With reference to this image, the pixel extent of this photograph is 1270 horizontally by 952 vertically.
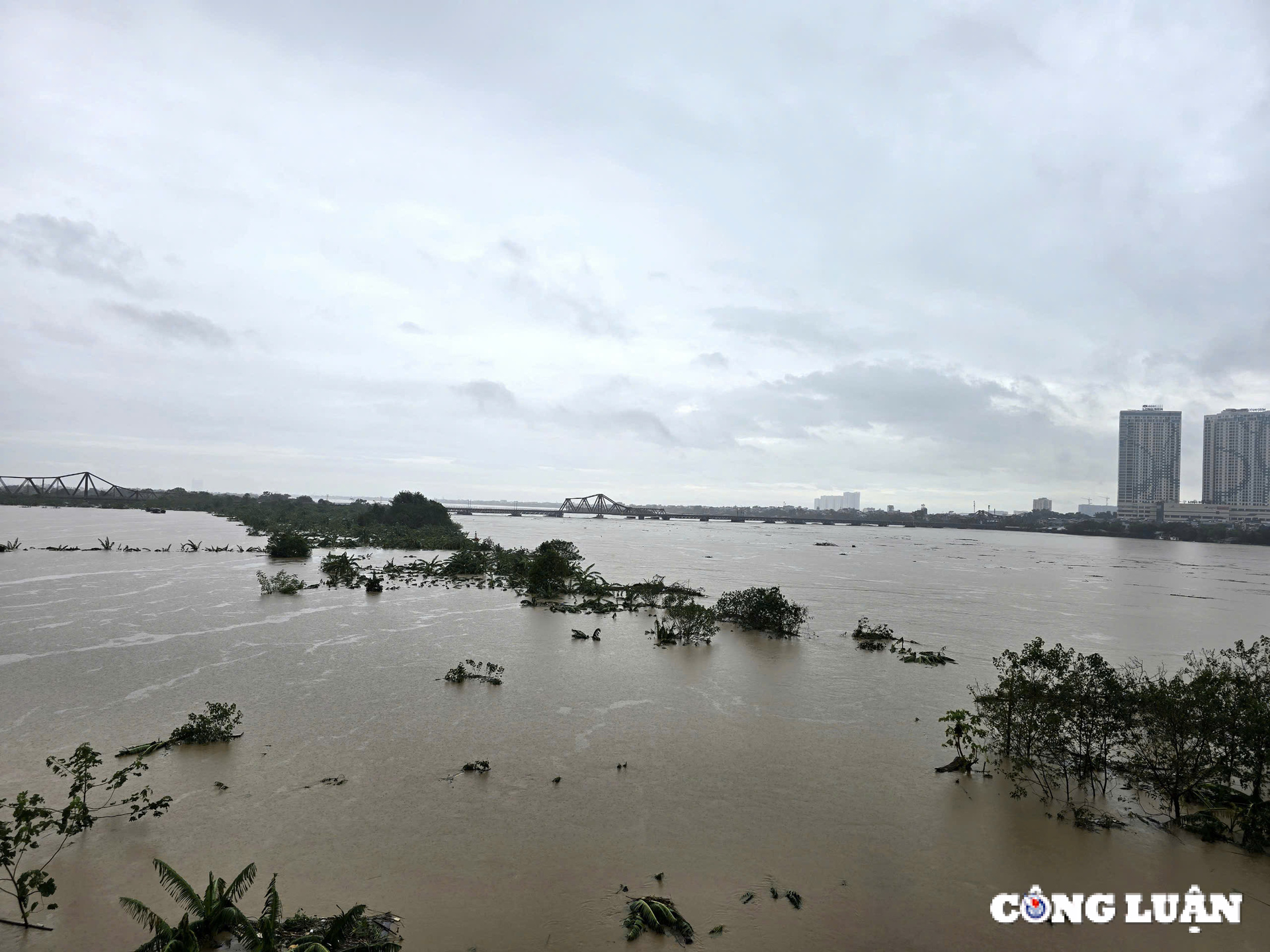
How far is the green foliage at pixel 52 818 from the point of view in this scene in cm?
626

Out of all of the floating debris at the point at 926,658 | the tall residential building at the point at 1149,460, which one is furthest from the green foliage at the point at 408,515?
the tall residential building at the point at 1149,460

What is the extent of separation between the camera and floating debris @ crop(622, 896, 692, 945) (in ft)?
20.8

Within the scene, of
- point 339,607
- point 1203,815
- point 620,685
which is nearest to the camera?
point 1203,815

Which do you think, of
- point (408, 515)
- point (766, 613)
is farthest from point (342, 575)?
point (408, 515)

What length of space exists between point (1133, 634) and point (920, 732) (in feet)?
60.8

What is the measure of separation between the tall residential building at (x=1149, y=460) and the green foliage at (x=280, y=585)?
606 ft

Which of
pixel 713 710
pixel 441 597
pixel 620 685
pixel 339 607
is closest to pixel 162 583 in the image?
pixel 339 607

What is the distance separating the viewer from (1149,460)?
522ft

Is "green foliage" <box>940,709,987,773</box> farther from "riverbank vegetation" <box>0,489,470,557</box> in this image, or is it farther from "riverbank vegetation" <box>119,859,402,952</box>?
"riverbank vegetation" <box>0,489,470,557</box>

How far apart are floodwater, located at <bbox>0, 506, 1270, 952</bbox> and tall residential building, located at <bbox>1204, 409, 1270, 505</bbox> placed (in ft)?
523

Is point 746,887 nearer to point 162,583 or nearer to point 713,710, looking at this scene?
point 713,710

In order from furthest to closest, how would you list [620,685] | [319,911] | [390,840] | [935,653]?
1. [935,653]
2. [620,685]
3. [390,840]
4. [319,911]

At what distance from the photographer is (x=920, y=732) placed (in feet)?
41.8

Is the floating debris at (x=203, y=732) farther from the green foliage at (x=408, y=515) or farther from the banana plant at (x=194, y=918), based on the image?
the green foliage at (x=408, y=515)
